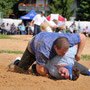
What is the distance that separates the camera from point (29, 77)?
17.2 ft

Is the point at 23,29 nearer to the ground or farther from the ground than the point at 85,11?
nearer to the ground

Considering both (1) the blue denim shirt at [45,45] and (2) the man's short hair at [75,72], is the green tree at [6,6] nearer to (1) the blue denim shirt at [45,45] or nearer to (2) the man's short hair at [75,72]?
(1) the blue denim shirt at [45,45]

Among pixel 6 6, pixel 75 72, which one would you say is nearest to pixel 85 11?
pixel 6 6

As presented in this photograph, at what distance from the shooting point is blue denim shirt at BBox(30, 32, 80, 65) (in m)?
4.71

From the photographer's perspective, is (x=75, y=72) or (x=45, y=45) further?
(x=75, y=72)

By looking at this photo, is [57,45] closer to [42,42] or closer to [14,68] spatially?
[42,42]

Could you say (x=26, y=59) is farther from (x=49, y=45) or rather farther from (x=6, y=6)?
(x=6, y=6)

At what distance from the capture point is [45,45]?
472 centimetres

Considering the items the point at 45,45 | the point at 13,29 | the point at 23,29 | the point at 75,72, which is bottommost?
the point at 23,29

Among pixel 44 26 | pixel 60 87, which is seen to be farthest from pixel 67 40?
pixel 44 26

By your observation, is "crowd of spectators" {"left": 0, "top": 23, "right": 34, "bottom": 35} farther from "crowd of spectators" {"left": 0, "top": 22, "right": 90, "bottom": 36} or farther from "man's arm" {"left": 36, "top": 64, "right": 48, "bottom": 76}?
"man's arm" {"left": 36, "top": 64, "right": 48, "bottom": 76}

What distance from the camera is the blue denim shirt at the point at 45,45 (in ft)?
15.5

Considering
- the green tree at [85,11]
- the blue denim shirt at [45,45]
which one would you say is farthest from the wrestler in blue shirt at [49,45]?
the green tree at [85,11]

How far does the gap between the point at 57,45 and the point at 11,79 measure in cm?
126
